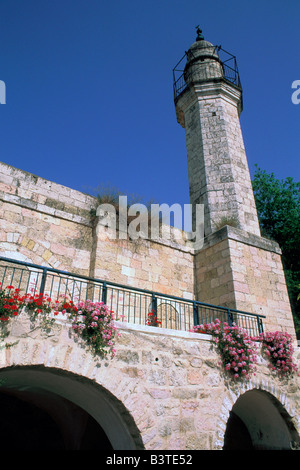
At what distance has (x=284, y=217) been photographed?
15.5 meters

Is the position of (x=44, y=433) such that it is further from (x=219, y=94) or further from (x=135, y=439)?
(x=219, y=94)

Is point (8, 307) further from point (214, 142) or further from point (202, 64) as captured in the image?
point (202, 64)

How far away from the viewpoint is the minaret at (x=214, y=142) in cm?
986

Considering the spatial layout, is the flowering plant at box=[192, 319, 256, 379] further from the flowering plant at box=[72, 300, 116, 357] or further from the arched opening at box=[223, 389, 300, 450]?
the flowering plant at box=[72, 300, 116, 357]

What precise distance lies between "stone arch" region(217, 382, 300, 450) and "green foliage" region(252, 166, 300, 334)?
626 centimetres

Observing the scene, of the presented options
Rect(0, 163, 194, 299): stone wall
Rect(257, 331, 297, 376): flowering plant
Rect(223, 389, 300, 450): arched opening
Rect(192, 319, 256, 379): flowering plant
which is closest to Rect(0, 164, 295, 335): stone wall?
Rect(0, 163, 194, 299): stone wall

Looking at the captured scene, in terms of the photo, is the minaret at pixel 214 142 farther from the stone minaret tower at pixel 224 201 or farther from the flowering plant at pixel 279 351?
the flowering plant at pixel 279 351

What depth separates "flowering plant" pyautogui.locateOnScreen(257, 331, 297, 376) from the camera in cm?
651

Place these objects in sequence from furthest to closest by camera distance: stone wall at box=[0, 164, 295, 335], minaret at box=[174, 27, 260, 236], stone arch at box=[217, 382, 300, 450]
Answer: minaret at box=[174, 27, 260, 236] → stone wall at box=[0, 164, 295, 335] → stone arch at box=[217, 382, 300, 450]

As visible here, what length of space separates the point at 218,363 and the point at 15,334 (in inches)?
136

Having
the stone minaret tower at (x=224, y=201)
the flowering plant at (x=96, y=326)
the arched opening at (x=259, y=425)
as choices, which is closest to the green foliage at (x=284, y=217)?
the stone minaret tower at (x=224, y=201)

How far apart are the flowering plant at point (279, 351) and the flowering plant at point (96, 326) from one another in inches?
136
